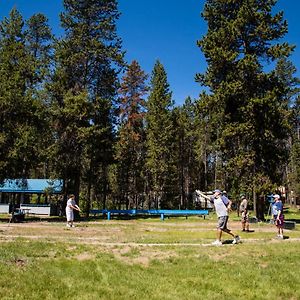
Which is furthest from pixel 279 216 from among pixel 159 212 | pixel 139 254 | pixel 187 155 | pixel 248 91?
pixel 187 155

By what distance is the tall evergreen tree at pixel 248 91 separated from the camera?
92.2 ft

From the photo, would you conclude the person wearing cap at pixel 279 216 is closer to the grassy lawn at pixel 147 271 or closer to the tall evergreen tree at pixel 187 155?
the grassy lawn at pixel 147 271

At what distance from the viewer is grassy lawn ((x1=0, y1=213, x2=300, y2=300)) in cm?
923

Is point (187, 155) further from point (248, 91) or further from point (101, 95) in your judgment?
point (248, 91)

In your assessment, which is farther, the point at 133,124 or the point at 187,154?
the point at 187,154

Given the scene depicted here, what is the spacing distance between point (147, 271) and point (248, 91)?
2067 cm

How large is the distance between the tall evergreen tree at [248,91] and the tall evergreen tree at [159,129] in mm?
20368

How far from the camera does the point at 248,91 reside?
29.0 metres

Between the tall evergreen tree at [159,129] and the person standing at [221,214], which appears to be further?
the tall evergreen tree at [159,129]

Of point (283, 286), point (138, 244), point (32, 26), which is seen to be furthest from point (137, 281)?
point (32, 26)

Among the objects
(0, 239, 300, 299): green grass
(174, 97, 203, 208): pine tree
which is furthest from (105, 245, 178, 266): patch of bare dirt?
(174, 97, 203, 208): pine tree

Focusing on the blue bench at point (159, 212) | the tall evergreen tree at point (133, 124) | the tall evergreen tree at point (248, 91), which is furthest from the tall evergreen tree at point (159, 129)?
the tall evergreen tree at point (248, 91)

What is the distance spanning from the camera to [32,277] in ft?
31.8

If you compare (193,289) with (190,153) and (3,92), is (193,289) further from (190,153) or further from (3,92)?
(190,153)
